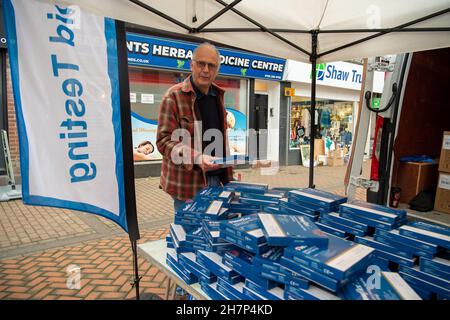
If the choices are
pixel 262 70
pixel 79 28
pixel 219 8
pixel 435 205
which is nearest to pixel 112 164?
pixel 79 28

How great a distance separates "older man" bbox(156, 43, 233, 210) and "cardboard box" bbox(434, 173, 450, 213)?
2350 mm

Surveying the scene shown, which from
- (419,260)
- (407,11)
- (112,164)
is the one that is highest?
(407,11)

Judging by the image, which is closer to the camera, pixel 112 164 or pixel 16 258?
pixel 112 164

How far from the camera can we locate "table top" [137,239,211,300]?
1637mm

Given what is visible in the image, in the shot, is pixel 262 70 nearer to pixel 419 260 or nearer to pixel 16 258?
pixel 16 258

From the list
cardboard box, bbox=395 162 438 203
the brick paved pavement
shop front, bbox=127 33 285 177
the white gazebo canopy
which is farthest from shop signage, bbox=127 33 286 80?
cardboard box, bbox=395 162 438 203

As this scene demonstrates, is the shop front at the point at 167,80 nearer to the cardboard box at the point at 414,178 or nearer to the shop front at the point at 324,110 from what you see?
the shop front at the point at 324,110

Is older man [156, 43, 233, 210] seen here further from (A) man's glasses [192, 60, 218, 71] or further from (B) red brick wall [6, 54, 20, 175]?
(B) red brick wall [6, 54, 20, 175]

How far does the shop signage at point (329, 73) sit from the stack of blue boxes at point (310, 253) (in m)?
10.6

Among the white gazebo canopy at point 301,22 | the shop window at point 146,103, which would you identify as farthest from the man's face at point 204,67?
the shop window at point 146,103
